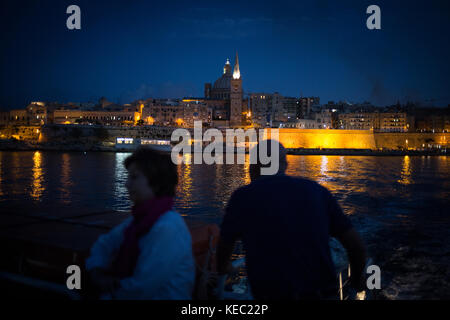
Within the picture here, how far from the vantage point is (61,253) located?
2.07 meters

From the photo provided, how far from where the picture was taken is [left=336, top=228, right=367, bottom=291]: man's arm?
1705 millimetres

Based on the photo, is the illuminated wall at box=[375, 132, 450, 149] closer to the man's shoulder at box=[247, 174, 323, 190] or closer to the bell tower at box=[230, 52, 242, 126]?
the bell tower at box=[230, 52, 242, 126]

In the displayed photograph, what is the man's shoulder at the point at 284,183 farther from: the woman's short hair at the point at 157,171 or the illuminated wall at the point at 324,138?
the illuminated wall at the point at 324,138

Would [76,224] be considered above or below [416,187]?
above

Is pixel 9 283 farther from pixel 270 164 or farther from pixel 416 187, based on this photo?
pixel 416 187

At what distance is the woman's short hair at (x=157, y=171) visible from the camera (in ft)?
5.14

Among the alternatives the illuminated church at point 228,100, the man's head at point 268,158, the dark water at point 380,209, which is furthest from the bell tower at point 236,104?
the man's head at point 268,158

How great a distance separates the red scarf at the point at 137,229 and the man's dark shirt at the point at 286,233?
294 millimetres

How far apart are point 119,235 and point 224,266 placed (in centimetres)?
49

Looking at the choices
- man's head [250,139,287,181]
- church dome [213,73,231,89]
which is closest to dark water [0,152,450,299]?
man's head [250,139,287,181]

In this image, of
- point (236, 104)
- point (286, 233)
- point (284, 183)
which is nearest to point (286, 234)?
point (286, 233)

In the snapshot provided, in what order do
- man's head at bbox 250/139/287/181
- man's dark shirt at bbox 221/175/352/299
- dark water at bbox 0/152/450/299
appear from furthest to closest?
dark water at bbox 0/152/450/299, man's head at bbox 250/139/287/181, man's dark shirt at bbox 221/175/352/299

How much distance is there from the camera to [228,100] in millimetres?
71875
